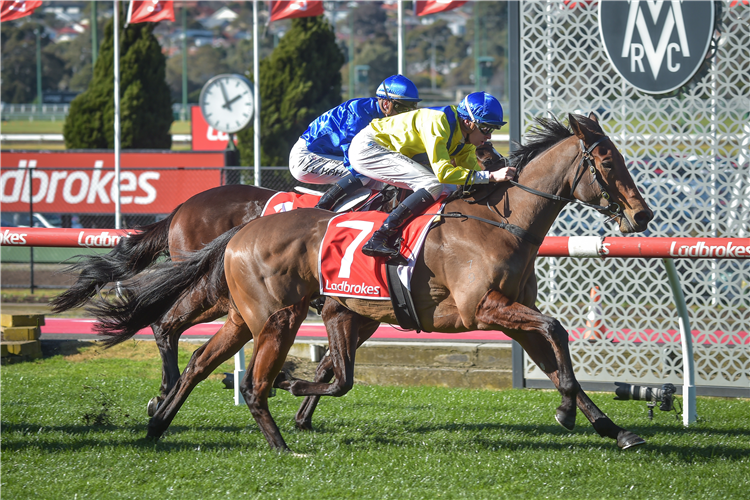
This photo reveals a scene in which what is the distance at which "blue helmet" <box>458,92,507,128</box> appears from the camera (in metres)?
4.59

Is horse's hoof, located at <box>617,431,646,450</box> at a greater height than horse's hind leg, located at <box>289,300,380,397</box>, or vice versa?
horse's hind leg, located at <box>289,300,380,397</box>

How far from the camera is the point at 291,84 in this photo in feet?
68.7

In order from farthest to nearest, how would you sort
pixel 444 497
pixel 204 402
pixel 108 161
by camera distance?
pixel 108 161 < pixel 204 402 < pixel 444 497

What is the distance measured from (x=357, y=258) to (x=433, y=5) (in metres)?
7.20

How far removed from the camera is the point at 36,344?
7.69 m

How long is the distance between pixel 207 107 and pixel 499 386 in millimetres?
11163

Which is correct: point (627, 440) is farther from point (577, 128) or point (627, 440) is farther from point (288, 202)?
point (288, 202)

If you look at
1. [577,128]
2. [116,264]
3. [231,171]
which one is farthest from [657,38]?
[231,171]

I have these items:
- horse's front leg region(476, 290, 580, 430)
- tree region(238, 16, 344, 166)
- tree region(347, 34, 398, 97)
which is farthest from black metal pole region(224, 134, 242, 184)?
tree region(347, 34, 398, 97)

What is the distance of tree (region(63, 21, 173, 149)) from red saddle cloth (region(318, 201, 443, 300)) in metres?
16.6

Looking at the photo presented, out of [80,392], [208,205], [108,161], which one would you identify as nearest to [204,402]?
[80,392]

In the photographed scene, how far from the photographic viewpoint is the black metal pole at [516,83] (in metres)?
6.59

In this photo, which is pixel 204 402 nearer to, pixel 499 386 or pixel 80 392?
pixel 80 392

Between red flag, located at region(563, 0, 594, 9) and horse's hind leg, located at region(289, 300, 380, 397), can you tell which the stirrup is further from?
red flag, located at region(563, 0, 594, 9)
